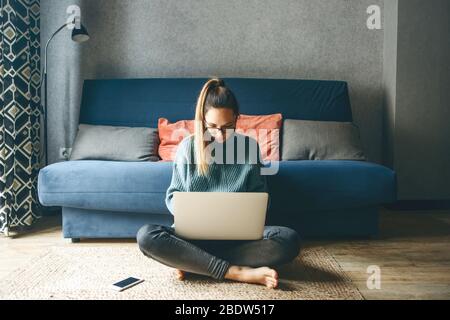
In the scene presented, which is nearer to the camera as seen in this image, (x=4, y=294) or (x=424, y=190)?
(x=4, y=294)

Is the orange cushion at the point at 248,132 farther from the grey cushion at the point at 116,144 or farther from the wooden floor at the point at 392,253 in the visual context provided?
the wooden floor at the point at 392,253

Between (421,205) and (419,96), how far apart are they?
829 mm

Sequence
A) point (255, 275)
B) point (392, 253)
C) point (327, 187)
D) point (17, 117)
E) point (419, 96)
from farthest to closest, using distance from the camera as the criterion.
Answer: point (419, 96) → point (17, 117) → point (327, 187) → point (392, 253) → point (255, 275)

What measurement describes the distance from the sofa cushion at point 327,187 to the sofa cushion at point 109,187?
2.00ft

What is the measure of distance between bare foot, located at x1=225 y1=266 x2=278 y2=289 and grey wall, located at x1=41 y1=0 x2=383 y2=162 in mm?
1947

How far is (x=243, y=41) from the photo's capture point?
11.2 ft

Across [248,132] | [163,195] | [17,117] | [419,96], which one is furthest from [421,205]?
[17,117]

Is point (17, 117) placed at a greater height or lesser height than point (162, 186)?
greater

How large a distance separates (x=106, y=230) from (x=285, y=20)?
205 cm

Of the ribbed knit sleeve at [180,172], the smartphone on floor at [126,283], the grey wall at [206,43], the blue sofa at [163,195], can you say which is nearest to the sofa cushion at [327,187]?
the blue sofa at [163,195]

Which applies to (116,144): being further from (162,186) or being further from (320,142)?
(320,142)

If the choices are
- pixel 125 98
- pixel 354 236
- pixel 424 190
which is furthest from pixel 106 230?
→ pixel 424 190

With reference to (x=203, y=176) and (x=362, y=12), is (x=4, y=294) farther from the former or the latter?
(x=362, y=12)

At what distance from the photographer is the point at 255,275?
180 cm
